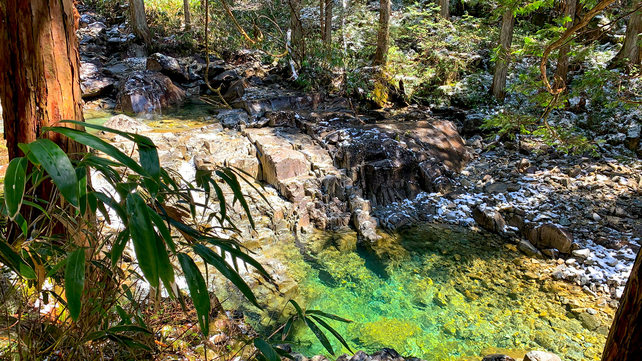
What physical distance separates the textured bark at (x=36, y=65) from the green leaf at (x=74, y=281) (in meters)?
1.50

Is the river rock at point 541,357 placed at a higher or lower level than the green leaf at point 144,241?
lower

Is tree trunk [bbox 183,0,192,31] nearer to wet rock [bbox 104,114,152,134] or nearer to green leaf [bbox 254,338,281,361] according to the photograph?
wet rock [bbox 104,114,152,134]

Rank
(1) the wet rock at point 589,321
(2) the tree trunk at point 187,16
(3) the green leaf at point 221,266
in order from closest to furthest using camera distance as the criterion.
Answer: (3) the green leaf at point 221,266
(1) the wet rock at point 589,321
(2) the tree trunk at point 187,16

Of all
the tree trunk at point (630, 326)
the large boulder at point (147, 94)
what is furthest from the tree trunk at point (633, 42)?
the large boulder at point (147, 94)

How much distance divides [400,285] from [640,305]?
362cm

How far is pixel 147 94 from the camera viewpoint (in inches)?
382

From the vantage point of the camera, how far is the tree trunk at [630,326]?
1.11 m

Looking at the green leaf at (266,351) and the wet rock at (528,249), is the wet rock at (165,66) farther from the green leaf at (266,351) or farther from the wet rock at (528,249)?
the green leaf at (266,351)

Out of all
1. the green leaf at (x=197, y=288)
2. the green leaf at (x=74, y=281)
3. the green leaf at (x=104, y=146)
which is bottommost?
the green leaf at (x=197, y=288)

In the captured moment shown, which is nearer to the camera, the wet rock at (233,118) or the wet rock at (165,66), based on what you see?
the wet rock at (233,118)

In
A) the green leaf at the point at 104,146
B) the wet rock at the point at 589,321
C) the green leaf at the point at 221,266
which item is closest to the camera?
the green leaf at the point at 104,146

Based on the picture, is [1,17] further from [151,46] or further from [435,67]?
[151,46]

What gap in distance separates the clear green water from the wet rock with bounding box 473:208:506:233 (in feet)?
0.80

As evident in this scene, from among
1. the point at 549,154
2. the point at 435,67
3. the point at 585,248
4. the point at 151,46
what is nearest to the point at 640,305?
the point at 585,248
